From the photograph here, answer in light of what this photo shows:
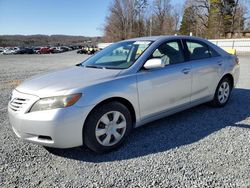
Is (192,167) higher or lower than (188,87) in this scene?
lower

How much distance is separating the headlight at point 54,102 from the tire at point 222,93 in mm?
3165

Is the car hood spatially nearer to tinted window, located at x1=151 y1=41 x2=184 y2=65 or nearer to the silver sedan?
the silver sedan

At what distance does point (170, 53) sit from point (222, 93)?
1.73 metres

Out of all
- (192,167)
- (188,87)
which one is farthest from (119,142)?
(188,87)

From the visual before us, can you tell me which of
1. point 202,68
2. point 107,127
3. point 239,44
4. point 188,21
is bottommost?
point 239,44

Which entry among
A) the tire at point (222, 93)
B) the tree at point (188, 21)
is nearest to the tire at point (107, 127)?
the tire at point (222, 93)

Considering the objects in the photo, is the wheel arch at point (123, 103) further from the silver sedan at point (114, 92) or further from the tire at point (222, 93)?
the tire at point (222, 93)

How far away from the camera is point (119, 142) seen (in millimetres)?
3305

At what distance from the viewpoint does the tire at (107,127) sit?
2.98m

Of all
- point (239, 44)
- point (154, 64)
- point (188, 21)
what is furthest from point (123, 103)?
point (188, 21)

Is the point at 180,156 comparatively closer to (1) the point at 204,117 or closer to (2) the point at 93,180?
(2) the point at 93,180

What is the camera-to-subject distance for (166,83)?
367 centimetres

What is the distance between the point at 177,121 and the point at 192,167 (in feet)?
5.07

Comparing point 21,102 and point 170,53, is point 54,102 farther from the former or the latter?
point 170,53
